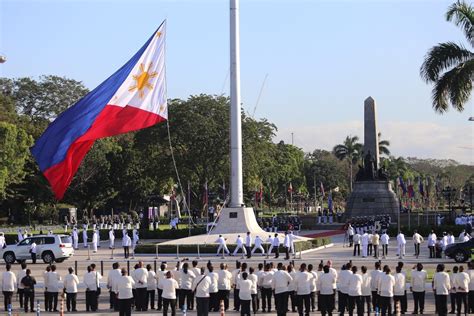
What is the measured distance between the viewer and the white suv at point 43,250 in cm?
4200

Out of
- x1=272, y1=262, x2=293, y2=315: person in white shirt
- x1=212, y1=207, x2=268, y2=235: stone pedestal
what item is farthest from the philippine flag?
x1=212, y1=207, x2=268, y2=235: stone pedestal

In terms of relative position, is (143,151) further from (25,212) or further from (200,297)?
(200,297)

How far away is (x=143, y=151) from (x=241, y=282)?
61.3 metres

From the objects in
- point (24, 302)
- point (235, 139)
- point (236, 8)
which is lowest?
point (24, 302)

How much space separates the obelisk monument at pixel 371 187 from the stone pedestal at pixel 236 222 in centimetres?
2350

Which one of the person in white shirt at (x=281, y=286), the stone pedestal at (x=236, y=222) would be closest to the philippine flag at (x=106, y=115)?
the person in white shirt at (x=281, y=286)

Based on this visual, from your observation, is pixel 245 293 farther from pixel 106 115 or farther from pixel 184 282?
pixel 106 115

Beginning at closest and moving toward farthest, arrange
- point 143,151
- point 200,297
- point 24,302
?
point 200,297, point 24,302, point 143,151

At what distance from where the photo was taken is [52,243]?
42125mm

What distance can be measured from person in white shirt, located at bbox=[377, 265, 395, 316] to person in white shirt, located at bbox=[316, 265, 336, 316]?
1.18 meters

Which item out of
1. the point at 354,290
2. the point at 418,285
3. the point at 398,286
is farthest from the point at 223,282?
the point at 418,285

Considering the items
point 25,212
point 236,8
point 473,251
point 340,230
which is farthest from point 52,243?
point 25,212

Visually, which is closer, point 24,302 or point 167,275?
point 167,275

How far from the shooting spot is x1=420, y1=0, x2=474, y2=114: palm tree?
3538 centimetres
